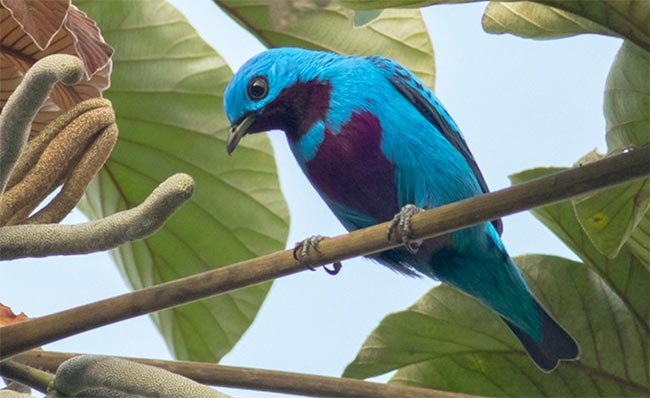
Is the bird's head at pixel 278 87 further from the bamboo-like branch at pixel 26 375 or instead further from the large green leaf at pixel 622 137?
the bamboo-like branch at pixel 26 375

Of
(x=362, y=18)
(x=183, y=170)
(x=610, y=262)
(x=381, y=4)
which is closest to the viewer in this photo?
(x=381, y=4)

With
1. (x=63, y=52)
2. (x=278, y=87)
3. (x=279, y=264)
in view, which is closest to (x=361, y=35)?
(x=278, y=87)

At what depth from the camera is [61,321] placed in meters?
1.19

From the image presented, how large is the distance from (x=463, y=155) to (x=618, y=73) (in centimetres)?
92

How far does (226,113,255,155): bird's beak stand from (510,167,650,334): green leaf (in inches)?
27.6

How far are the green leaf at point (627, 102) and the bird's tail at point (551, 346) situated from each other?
29.0 inches

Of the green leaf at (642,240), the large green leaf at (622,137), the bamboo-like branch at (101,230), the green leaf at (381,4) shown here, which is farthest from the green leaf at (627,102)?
the bamboo-like branch at (101,230)

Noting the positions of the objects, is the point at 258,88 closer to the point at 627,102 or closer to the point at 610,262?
the point at 610,262

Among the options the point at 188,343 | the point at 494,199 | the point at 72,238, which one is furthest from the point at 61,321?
the point at 188,343

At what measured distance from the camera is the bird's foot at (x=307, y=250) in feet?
4.05

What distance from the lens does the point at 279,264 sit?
4.00ft

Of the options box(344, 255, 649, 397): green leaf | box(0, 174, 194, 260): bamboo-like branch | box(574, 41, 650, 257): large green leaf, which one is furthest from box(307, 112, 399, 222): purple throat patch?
box(0, 174, 194, 260): bamboo-like branch

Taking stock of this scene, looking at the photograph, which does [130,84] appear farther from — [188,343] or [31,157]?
[31,157]

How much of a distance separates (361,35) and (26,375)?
1785 mm
